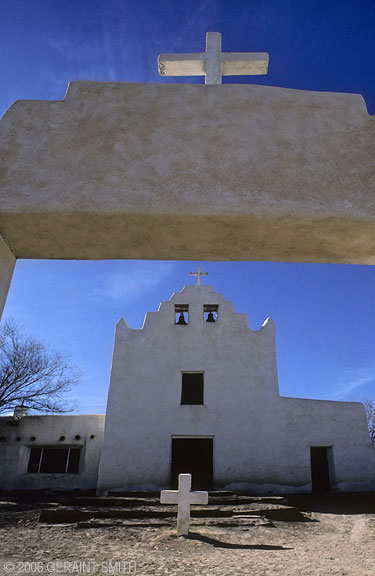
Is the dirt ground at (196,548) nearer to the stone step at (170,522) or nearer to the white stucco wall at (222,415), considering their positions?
the stone step at (170,522)

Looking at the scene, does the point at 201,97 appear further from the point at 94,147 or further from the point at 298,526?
the point at 298,526

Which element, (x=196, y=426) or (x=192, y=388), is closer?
(x=196, y=426)

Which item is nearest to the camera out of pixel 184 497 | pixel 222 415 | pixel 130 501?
pixel 184 497

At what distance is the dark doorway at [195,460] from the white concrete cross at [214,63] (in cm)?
1257

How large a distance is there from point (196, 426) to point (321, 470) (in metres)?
5.02

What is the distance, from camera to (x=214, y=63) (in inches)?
138

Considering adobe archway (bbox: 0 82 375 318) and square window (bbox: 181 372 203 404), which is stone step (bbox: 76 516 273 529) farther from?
adobe archway (bbox: 0 82 375 318)

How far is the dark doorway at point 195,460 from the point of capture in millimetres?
14359

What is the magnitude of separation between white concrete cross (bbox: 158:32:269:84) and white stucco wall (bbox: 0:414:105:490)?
13.5 metres

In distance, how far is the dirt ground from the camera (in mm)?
4820

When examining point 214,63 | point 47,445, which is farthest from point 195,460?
point 214,63

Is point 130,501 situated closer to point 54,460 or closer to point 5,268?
point 54,460

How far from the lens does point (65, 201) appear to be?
218cm

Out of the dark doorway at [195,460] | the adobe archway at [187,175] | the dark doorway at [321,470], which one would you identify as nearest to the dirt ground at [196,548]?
the adobe archway at [187,175]
